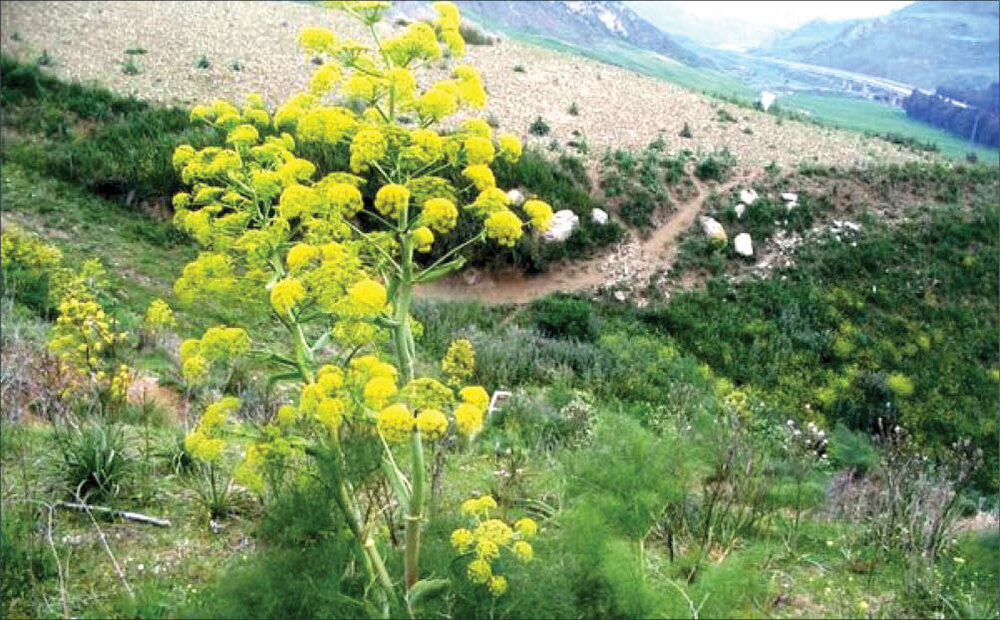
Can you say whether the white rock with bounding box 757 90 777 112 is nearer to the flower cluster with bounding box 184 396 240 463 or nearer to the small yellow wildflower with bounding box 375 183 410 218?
the small yellow wildflower with bounding box 375 183 410 218

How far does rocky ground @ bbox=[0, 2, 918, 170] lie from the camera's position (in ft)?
72.8

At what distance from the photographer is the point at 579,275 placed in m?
19.3

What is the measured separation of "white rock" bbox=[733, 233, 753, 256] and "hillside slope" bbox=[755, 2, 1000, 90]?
119232mm

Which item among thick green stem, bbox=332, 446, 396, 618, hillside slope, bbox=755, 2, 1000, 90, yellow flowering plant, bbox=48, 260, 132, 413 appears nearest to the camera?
thick green stem, bbox=332, 446, 396, 618

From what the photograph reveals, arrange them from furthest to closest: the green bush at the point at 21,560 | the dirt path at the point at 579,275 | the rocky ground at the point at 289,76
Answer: the rocky ground at the point at 289,76 < the dirt path at the point at 579,275 < the green bush at the point at 21,560

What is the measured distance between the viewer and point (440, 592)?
12.4ft

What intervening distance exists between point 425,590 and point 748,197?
20.0m

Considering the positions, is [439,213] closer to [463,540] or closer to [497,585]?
[463,540]

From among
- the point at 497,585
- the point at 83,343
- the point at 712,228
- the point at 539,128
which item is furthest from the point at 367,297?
the point at 539,128

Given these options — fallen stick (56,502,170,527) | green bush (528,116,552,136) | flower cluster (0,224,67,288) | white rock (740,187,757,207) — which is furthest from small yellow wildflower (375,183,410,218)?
green bush (528,116,552,136)

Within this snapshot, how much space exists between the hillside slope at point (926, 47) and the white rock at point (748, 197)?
11744 cm

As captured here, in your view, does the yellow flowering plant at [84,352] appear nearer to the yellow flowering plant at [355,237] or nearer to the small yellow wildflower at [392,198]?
the yellow flowering plant at [355,237]

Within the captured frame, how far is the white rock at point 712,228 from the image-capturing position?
67.9ft

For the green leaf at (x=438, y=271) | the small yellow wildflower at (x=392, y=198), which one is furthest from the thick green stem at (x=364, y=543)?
the small yellow wildflower at (x=392, y=198)
